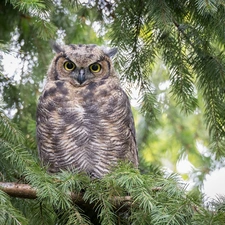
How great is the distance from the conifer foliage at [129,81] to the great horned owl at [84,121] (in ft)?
0.41

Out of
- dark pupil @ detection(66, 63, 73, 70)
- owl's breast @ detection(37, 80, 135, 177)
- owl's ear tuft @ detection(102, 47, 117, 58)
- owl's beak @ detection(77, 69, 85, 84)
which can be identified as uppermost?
owl's ear tuft @ detection(102, 47, 117, 58)

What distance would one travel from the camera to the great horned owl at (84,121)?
2.92m

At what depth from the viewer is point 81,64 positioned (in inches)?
125

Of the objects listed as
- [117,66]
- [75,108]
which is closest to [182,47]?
[117,66]

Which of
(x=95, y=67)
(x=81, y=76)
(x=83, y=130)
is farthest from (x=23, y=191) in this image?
(x=95, y=67)

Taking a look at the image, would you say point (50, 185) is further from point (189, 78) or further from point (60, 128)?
point (189, 78)

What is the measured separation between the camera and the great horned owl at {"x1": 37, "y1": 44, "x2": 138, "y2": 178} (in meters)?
2.92

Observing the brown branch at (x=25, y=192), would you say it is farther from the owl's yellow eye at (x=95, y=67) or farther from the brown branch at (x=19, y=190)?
the owl's yellow eye at (x=95, y=67)

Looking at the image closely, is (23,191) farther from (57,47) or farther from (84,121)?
(57,47)

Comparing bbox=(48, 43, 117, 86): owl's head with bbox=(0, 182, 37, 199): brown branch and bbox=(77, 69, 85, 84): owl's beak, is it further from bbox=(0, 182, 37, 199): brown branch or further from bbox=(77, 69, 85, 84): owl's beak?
bbox=(0, 182, 37, 199): brown branch

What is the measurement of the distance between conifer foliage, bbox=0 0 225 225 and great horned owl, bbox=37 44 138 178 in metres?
0.13

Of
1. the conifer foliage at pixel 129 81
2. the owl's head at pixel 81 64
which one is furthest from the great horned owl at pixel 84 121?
the conifer foliage at pixel 129 81

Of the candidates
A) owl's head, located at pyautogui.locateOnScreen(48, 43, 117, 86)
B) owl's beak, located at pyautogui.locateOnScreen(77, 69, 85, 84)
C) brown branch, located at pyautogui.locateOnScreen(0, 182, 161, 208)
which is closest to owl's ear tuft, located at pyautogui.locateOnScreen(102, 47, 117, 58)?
owl's head, located at pyautogui.locateOnScreen(48, 43, 117, 86)

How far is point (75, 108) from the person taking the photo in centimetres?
298
